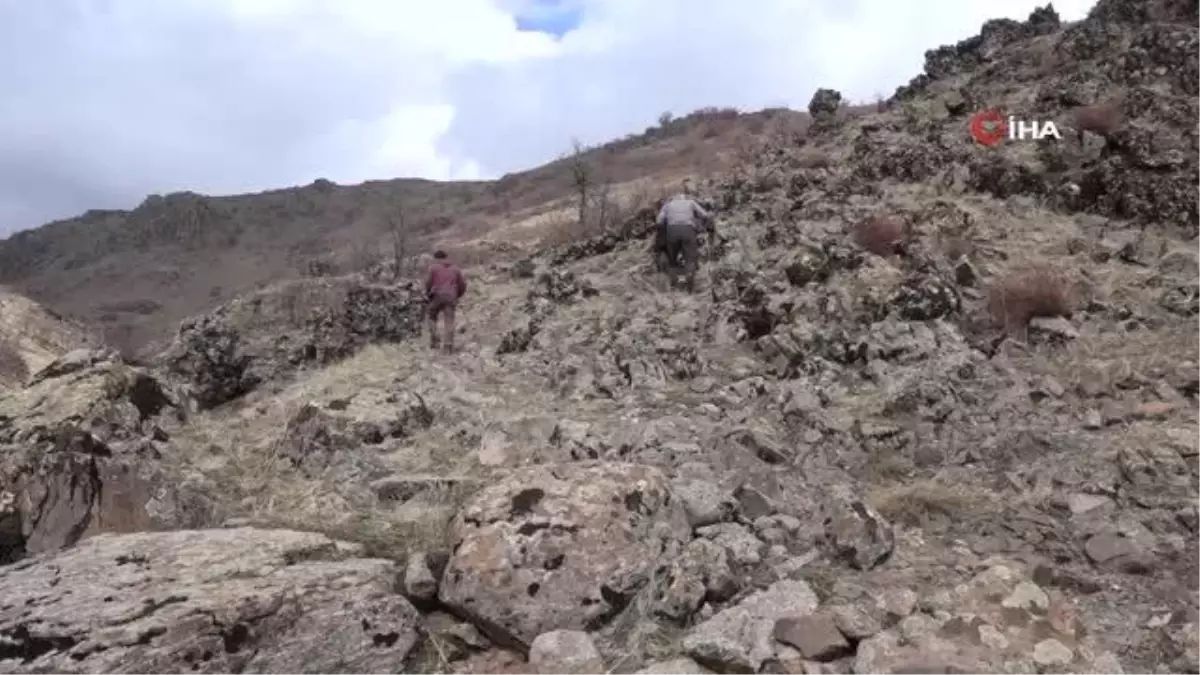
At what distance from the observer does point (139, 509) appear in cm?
611

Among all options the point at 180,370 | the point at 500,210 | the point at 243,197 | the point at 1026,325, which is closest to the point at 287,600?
the point at 1026,325

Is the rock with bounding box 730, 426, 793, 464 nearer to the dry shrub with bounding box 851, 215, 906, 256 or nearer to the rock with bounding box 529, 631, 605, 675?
the rock with bounding box 529, 631, 605, 675

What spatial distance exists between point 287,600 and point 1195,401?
19.5 ft

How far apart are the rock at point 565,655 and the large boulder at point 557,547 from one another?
8cm

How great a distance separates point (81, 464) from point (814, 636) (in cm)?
486

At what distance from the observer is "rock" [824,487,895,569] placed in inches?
192

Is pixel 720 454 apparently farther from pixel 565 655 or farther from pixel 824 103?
pixel 824 103

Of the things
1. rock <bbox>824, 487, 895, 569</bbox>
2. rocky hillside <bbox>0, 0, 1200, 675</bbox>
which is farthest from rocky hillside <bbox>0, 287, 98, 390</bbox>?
rock <bbox>824, 487, 895, 569</bbox>

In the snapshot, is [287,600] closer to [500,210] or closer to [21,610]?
[21,610]

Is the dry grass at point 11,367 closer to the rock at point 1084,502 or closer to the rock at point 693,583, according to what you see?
the rock at point 693,583

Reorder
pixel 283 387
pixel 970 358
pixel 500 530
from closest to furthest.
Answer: pixel 500 530 < pixel 970 358 < pixel 283 387

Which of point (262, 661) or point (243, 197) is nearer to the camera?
point (262, 661)

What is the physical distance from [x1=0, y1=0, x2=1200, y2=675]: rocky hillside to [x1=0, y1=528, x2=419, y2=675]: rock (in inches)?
0.7

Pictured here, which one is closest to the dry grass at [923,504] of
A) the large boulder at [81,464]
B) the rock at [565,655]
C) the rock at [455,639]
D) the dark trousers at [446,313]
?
the rock at [565,655]
